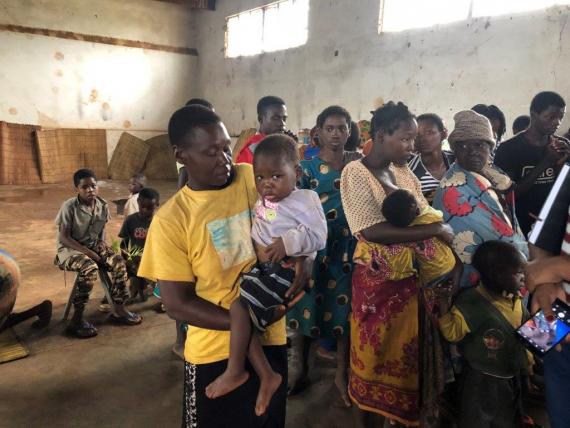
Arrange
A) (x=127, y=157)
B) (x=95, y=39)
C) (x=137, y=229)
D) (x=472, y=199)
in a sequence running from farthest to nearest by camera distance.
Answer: (x=127, y=157)
(x=95, y=39)
(x=137, y=229)
(x=472, y=199)

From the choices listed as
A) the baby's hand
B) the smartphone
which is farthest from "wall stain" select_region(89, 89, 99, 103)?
the smartphone

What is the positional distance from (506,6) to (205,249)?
19.5 ft

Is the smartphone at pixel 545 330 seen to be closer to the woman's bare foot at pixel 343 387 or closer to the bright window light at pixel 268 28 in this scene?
the woman's bare foot at pixel 343 387

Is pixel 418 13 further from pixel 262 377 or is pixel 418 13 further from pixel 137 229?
pixel 262 377

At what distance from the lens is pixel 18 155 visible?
10.1 m

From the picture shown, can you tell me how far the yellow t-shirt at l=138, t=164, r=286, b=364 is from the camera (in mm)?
1292

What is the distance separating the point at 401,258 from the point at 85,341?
259 cm

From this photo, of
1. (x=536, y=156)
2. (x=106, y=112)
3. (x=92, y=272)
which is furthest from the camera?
(x=106, y=112)

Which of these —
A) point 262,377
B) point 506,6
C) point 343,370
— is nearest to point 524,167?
point 343,370

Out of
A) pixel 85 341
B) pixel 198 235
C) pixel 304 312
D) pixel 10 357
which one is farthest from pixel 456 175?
pixel 10 357

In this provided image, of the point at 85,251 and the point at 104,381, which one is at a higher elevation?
the point at 85,251

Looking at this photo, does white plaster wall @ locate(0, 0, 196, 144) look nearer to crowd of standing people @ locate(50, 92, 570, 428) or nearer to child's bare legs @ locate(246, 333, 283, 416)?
crowd of standing people @ locate(50, 92, 570, 428)

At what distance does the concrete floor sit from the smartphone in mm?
1431

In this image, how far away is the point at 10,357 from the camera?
9.67ft
